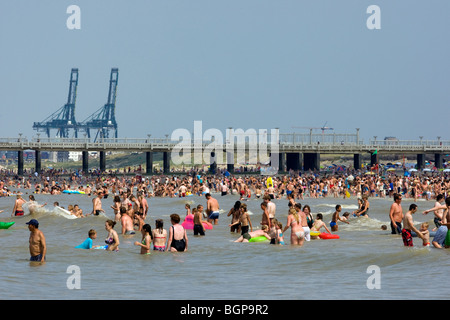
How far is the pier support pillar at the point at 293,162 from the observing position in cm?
8114

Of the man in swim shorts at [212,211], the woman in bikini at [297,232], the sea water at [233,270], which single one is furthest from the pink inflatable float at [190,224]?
the woman in bikini at [297,232]

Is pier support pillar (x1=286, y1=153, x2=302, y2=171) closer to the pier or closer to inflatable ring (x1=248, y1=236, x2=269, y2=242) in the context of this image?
the pier

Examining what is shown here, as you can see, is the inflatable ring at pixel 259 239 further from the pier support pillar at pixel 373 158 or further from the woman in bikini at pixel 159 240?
the pier support pillar at pixel 373 158

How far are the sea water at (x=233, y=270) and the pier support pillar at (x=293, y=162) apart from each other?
196 feet

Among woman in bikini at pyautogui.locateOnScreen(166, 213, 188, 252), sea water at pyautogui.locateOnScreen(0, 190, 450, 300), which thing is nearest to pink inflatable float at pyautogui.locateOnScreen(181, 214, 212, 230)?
sea water at pyautogui.locateOnScreen(0, 190, 450, 300)

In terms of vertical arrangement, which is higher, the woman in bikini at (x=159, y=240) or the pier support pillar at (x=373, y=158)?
the pier support pillar at (x=373, y=158)

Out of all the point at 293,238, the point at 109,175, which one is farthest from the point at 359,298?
the point at 109,175

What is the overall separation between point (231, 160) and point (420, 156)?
70.8ft

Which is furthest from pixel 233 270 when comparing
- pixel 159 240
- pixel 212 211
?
pixel 212 211

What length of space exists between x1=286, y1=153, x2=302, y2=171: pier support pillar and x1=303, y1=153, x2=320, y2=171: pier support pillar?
119 cm

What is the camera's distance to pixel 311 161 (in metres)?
81.5

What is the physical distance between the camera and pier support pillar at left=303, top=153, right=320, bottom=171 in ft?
260

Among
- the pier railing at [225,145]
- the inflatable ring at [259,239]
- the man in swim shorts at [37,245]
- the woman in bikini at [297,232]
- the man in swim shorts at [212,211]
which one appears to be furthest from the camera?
the pier railing at [225,145]
